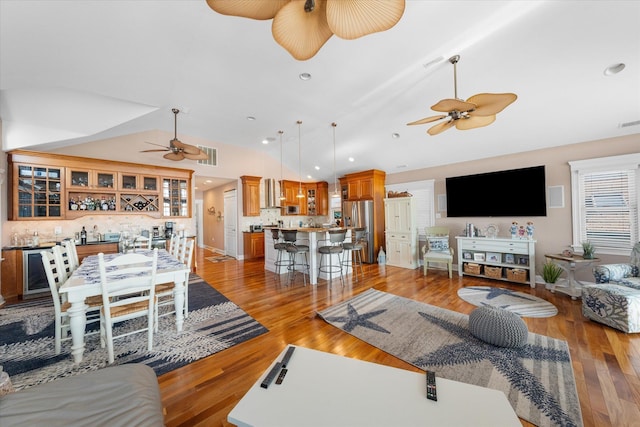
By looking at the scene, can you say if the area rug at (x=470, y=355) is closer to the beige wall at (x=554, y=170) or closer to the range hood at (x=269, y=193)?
the beige wall at (x=554, y=170)

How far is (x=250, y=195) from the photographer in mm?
7109

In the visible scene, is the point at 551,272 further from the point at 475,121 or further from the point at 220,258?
the point at 220,258

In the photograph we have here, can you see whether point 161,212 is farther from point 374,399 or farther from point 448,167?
point 448,167

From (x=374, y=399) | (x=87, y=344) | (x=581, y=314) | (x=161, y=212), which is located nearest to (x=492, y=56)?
(x=581, y=314)

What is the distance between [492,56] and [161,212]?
6875 millimetres

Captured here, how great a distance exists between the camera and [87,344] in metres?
2.38

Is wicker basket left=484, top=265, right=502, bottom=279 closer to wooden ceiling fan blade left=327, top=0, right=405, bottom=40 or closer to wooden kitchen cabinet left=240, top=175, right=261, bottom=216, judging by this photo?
wooden ceiling fan blade left=327, top=0, right=405, bottom=40

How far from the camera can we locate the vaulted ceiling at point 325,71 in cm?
220

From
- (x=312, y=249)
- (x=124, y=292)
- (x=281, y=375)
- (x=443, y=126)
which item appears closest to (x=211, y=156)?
(x=312, y=249)

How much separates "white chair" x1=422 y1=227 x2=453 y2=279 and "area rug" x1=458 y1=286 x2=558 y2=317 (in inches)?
32.2

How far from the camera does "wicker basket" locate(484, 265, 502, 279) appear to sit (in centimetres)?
442

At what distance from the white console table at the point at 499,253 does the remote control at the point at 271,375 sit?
4.75 m

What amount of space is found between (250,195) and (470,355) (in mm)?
6379

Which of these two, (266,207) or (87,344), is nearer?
(87,344)
